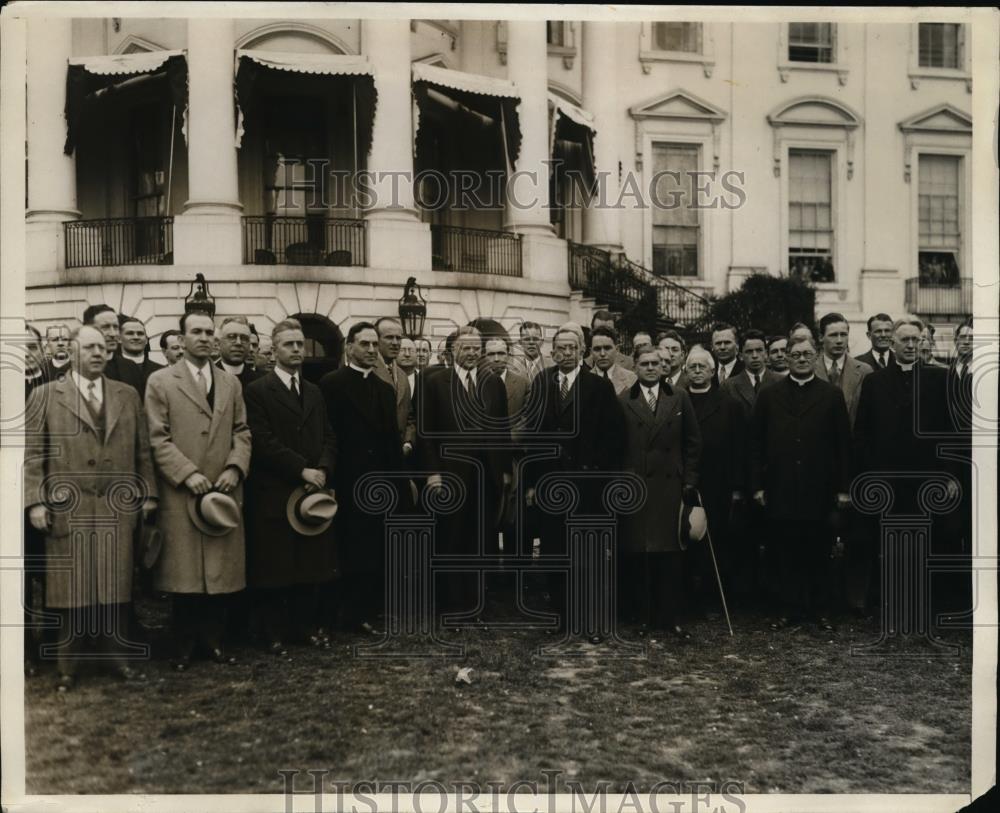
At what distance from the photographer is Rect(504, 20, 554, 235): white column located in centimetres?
566

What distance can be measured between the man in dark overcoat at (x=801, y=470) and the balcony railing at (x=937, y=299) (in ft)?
1.88

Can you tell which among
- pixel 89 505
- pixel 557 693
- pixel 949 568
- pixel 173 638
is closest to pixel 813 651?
A: pixel 949 568

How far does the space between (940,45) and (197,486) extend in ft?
13.7

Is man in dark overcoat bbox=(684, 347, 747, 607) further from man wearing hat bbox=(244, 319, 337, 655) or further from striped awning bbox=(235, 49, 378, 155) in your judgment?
striped awning bbox=(235, 49, 378, 155)

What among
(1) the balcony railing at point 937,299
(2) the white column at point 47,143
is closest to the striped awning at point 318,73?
(2) the white column at point 47,143

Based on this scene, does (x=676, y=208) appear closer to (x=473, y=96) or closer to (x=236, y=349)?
(x=473, y=96)

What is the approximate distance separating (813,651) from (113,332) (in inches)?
152

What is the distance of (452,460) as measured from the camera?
5.75 meters

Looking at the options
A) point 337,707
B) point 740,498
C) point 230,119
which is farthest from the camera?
point 740,498

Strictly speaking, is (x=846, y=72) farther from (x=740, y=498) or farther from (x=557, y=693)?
(x=557, y=693)

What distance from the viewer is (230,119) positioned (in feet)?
18.3

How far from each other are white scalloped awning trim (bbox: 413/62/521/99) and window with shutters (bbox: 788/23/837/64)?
142 centimetres

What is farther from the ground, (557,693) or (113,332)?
(113,332)

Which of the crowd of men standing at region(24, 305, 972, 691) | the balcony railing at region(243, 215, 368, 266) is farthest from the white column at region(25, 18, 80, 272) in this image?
the balcony railing at region(243, 215, 368, 266)
